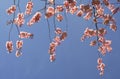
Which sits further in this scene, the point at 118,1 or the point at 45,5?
the point at 118,1

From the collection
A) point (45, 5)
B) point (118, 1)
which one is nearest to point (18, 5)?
point (45, 5)

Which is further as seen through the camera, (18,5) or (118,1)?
(118,1)

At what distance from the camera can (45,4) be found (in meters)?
5.90

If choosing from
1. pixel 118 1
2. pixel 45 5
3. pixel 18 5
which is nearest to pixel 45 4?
pixel 45 5

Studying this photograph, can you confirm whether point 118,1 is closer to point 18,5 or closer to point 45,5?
point 45,5

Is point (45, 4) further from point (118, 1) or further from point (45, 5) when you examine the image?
point (118, 1)

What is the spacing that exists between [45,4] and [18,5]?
2.05 ft

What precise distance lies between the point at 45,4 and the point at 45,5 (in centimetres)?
2

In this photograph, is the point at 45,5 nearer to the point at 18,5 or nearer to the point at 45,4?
the point at 45,4

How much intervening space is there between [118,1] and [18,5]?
8.07 feet

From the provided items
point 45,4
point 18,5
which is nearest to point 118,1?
point 45,4

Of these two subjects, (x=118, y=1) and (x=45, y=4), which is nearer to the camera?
(x=45, y=4)

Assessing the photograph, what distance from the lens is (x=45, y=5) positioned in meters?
5.91
